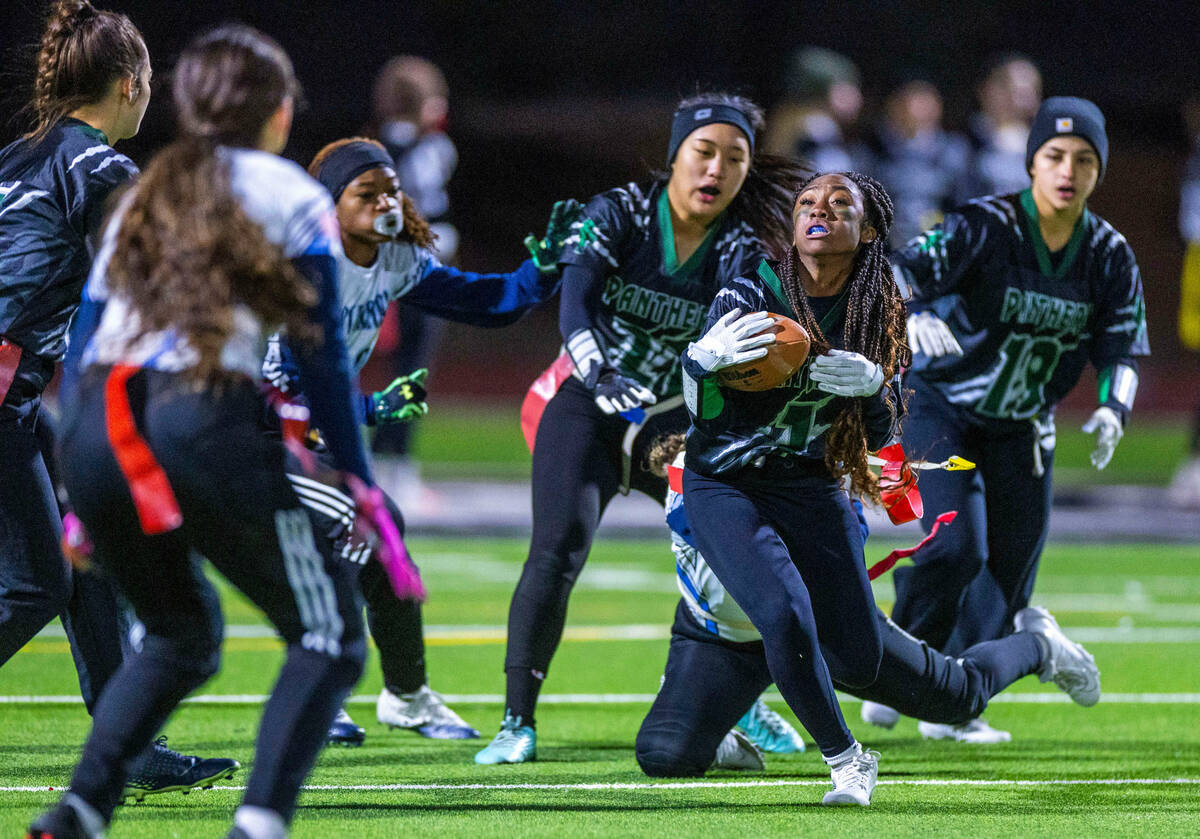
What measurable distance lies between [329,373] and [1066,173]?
3431mm

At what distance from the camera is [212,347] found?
3100mm

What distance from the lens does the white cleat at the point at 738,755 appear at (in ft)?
16.7

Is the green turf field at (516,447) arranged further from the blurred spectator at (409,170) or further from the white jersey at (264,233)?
the white jersey at (264,233)

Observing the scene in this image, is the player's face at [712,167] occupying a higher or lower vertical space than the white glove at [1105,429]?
higher

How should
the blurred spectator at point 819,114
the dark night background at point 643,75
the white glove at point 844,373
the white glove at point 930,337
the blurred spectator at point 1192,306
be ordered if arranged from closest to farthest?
the white glove at point 844,373 < the white glove at point 930,337 < the blurred spectator at point 819,114 < the blurred spectator at point 1192,306 < the dark night background at point 643,75

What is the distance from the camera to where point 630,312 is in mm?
5449

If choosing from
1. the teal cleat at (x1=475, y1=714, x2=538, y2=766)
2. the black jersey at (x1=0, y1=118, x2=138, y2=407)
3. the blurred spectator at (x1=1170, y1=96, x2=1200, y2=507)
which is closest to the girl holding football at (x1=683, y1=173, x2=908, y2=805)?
the teal cleat at (x1=475, y1=714, x2=538, y2=766)

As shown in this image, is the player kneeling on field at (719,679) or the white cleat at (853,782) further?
the player kneeling on field at (719,679)

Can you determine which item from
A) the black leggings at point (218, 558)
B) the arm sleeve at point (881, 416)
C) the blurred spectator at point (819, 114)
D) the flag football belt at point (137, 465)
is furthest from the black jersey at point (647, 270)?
the blurred spectator at point (819, 114)

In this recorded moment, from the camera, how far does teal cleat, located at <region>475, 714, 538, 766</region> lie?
16.6 feet

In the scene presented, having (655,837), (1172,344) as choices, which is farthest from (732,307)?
(1172,344)

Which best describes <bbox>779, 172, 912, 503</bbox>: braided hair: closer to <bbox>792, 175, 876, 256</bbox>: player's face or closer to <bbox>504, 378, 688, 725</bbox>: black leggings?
<bbox>792, 175, 876, 256</bbox>: player's face

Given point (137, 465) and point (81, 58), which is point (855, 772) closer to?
point (137, 465)

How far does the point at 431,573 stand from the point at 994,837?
20.7 feet
